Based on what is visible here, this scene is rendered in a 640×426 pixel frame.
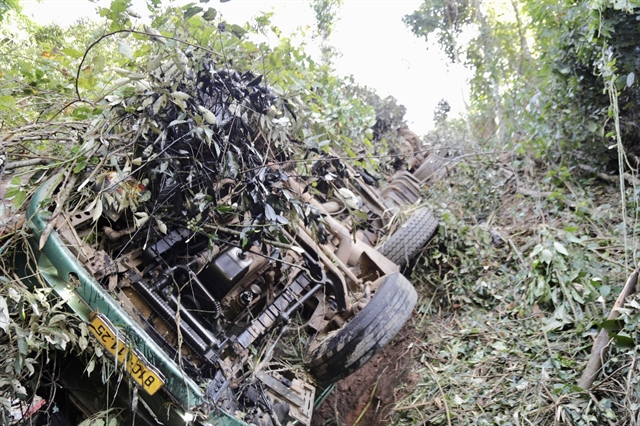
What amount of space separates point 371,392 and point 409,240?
154cm

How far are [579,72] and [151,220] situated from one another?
4.78m

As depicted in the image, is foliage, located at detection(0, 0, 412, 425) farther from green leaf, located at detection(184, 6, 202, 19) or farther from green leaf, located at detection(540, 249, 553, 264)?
green leaf, located at detection(540, 249, 553, 264)

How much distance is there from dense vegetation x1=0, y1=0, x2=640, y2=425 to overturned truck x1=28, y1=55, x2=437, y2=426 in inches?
6.1

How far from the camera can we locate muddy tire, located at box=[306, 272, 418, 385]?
3.04 meters

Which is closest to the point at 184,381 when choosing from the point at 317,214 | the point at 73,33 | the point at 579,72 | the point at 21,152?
the point at 317,214

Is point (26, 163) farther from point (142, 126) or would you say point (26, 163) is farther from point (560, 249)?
point (560, 249)

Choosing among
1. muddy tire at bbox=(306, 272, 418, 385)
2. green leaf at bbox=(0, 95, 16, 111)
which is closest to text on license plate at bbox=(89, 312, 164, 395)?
muddy tire at bbox=(306, 272, 418, 385)

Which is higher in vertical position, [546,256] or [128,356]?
[128,356]

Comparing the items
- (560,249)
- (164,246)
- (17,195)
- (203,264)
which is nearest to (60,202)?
(17,195)

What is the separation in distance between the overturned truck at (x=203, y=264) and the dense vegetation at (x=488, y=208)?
0.15 meters

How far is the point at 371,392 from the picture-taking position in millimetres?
3975

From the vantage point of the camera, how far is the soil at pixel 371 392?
12.2 ft

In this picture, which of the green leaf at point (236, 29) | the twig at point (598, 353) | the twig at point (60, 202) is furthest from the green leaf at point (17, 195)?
the twig at point (598, 353)

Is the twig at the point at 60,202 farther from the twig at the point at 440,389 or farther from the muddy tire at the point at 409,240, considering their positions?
the muddy tire at the point at 409,240
